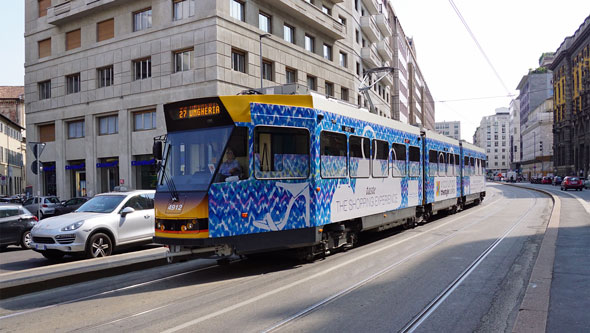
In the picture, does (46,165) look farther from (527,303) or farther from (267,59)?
(527,303)

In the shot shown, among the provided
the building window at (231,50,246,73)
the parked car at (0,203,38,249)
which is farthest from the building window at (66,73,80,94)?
the parked car at (0,203,38,249)

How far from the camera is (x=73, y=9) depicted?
3025cm

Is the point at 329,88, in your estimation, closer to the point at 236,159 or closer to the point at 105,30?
the point at 105,30

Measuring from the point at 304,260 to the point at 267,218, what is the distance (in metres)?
1.74

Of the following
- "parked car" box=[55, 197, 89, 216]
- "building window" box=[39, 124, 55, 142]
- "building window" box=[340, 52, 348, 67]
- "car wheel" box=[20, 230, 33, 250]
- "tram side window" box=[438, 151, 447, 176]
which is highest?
"building window" box=[340, 52, 348, 67]

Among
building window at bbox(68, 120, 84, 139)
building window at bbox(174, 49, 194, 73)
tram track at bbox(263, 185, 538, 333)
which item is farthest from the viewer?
building window at bbox(68, 120, 84, 139)

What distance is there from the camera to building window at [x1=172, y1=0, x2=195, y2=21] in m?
25.9

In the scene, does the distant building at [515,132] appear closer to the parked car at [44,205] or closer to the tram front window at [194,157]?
the parked car at [44,205]

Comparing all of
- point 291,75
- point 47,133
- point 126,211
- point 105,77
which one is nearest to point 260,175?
point 126,211

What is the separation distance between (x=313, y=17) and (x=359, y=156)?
23.3 m

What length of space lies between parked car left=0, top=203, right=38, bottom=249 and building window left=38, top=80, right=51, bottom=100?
22662 mm

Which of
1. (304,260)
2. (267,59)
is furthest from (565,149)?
(304,260)

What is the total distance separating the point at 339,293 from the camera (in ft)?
22.1

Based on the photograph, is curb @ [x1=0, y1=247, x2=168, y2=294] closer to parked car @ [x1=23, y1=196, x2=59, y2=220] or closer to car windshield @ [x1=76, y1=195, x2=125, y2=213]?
car windshield @ [x1=76, y1=195, x2=125, y2=213]
